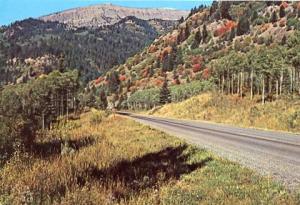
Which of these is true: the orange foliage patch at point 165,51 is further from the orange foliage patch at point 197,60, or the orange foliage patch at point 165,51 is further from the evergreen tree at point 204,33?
the orange foliage patch at point 197,60

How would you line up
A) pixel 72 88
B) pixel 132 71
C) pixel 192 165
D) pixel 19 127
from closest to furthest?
1. pixel 192 165
2. pixel 19 127
3. pixel 72 88
4. pixel 132 71

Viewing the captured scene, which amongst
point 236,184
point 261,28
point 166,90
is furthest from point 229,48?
point 236,184

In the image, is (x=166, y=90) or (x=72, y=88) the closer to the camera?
(x=72, y=88)

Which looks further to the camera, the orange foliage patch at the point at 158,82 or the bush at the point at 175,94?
the orange foliage patch at the point at 158,82

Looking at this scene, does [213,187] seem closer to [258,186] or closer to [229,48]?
[258,186]

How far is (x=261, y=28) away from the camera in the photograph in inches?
5453

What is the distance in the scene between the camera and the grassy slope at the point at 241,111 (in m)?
35.9

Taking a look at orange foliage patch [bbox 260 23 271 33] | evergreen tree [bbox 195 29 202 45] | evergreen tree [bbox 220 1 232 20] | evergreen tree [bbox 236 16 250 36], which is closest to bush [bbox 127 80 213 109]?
orange foliage patch [bbox 260 23 271 33]

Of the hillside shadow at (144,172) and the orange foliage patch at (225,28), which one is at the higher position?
the orange foliage patch at (225,28)

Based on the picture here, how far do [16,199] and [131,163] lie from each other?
655 cm

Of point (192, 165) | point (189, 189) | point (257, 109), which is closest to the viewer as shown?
point (189, 189)

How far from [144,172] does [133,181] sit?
60.9 inches

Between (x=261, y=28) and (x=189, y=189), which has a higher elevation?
(x=261, y=28)

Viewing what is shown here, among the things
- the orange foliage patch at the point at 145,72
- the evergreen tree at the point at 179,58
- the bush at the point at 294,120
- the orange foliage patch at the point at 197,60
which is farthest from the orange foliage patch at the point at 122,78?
the bush at the point at 294,120
